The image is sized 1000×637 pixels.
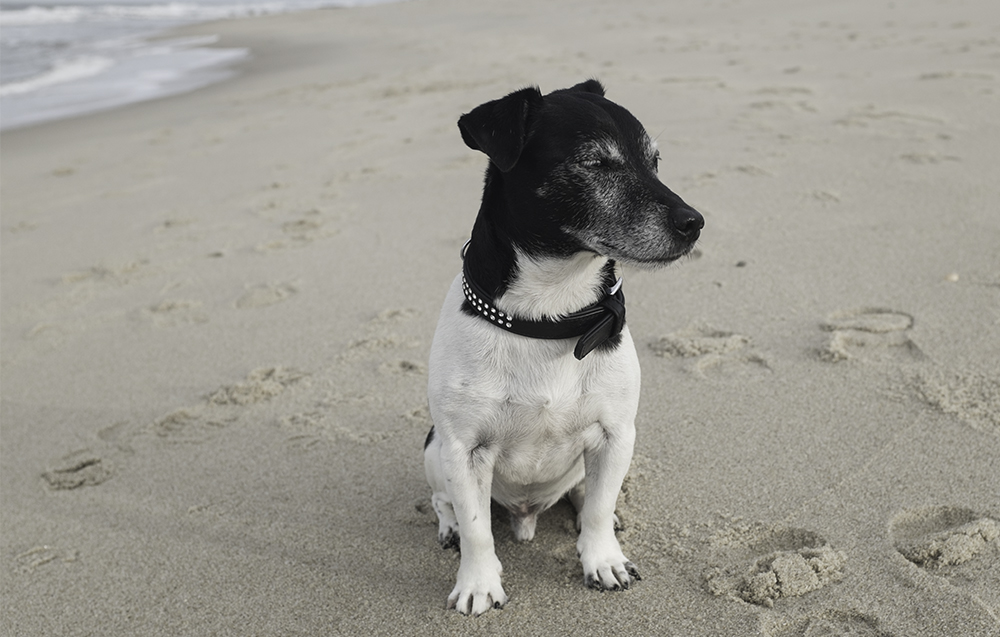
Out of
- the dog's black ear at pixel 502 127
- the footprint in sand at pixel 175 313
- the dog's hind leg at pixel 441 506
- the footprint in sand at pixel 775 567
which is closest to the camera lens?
the dog's black ear at pixel 502 127

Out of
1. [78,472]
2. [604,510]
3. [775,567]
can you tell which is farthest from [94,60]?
[775,567]

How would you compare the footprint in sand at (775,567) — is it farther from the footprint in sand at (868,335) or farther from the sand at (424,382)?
the footprint in sand at (868,335)

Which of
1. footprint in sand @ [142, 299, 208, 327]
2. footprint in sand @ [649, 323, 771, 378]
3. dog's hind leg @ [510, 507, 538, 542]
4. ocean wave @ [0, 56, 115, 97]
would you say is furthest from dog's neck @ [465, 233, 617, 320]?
ocean wave @ [0, 56, 115, 97]

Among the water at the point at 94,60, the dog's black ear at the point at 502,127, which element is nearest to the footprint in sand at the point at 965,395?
the dog's black ear at the point at 502,127

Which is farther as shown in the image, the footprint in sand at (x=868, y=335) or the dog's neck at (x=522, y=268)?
the footprint in sand at (x=868, y=335)

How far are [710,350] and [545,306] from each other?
1.78m

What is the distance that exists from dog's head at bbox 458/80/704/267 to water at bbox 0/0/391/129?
1107 centimetres

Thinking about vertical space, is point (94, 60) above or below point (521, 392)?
below

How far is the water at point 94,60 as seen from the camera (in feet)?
42.5

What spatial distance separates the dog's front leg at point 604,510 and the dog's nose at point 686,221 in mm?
632

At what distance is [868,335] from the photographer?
398 cm

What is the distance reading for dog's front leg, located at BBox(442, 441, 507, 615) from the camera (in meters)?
2.53

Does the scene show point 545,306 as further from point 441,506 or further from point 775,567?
point 775,567

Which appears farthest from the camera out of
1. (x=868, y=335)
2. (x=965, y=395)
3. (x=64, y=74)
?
(x=64, y=74)
